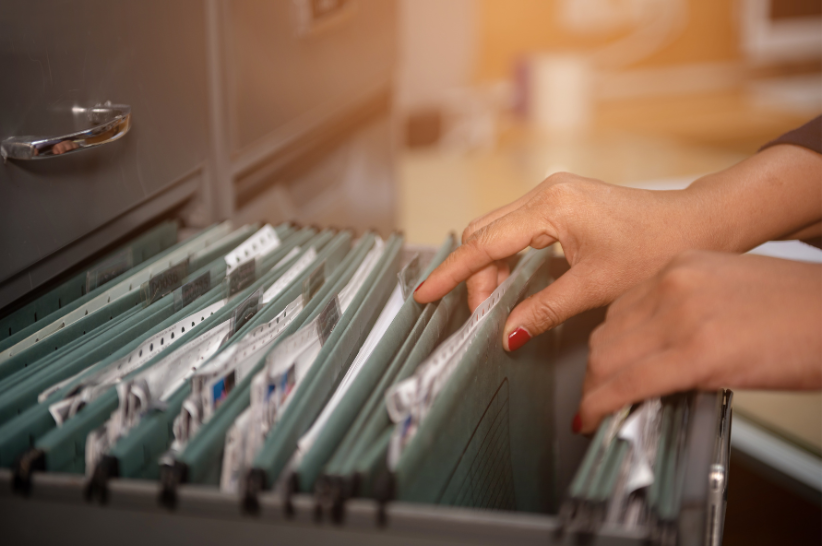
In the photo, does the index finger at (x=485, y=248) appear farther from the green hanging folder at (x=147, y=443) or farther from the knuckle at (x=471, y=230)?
the green hanging folder at (x=147, y=443)

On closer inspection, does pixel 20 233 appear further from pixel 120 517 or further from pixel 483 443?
pixel 483 443

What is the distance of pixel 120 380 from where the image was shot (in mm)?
373

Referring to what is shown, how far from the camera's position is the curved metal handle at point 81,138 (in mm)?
404

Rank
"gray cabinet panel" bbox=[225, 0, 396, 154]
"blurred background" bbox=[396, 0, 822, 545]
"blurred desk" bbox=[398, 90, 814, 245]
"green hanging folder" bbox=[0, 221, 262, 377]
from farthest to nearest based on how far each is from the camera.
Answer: "blurred background" bbox=[396, 0, 822, 545]
"blurred desk" bbox=[398, 90, 814, 245]
"gray cabinet panel" bbox=[225, 0, 396, 154]
"green hanging folder" bbox=[0, 221, 262, 377]

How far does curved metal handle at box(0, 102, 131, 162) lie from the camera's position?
0.40 metres

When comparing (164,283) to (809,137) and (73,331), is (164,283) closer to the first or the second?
(73,331)

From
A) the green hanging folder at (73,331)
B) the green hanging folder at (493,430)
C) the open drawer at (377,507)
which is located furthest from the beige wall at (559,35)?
the open drawer at (377,507)

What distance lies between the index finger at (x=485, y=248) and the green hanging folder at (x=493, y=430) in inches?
1.1

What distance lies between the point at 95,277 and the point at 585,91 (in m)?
2.01

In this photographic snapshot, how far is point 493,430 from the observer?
46 centimetres

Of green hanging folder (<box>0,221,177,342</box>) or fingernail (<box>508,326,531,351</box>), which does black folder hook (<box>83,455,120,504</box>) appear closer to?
green hanging folder (<box>0,221,177,342</box>)

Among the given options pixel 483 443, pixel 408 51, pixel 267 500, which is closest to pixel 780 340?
pixel 483 443

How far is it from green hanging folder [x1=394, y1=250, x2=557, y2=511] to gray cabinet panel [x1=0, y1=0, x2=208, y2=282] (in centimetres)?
29

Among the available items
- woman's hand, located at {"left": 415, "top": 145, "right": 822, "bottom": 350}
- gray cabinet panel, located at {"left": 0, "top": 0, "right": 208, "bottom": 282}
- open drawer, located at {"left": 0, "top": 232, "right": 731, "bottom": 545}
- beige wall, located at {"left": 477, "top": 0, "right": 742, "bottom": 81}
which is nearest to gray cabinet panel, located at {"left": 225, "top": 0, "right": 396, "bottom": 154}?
gray cabinet panel, located at {"left": 0, "top": 0, "right": 208, "bottom": 282}
